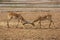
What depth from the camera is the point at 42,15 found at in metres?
1.32

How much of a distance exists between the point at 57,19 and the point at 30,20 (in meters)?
0.25

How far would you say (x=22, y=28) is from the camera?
1.31 metres

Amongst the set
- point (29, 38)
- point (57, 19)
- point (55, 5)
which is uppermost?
point (55, 5)

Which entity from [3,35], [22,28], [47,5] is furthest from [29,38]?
[47,5]

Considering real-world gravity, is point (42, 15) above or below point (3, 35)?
above

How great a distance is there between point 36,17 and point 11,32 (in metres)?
0.27

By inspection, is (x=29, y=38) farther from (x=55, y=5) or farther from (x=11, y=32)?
(x=55, y=5)

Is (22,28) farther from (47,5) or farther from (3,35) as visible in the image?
(47,5)

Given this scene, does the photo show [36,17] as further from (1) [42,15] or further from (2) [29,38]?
(2) [29,38]

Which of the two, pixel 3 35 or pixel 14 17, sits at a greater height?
pixel 14 17

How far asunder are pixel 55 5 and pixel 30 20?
0.92ft

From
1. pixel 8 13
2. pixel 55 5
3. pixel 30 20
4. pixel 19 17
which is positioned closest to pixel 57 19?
pixel 55 5

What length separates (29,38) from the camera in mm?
1268

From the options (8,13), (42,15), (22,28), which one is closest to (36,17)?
(42,15)
